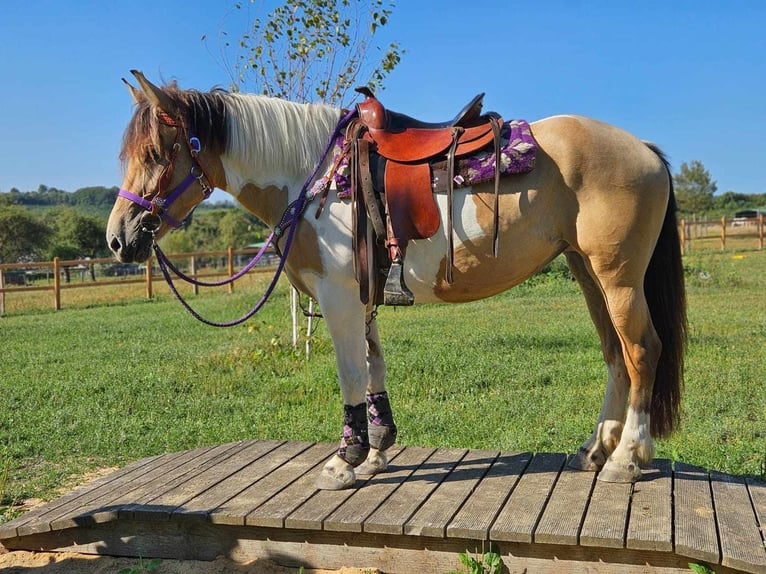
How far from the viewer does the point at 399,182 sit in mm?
3191

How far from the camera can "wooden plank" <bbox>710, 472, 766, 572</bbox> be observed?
8.23 feet

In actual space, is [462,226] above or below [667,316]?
above

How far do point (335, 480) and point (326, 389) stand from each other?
3.30 m

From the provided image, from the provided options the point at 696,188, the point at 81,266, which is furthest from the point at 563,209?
the point at 696,188

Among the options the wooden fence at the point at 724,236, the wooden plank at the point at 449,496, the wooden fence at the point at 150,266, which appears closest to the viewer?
the wooden plank at the point at 449,496

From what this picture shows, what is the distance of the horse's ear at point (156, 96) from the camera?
9.95 feet

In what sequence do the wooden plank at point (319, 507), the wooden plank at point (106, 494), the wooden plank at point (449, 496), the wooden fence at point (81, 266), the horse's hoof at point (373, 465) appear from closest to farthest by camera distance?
the wooden plank at point (449, 496) < the wooden plank at point (319, 507) < the wooden plank at point (106, 494) < the horse's hoof at point (373, 465) < the wooden fence at point (81, 266)

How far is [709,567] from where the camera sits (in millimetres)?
2602

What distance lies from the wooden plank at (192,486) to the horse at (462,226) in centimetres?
67

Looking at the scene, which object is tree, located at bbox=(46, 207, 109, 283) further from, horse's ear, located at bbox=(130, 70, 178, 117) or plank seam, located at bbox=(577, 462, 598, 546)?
plank seam, located at bbox=(577, 462, 598, 546)

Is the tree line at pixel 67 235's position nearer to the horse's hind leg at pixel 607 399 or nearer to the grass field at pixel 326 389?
the grass field at pixel 326 389

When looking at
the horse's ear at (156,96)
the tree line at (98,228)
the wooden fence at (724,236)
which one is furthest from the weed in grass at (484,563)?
the tree line at (98,228)

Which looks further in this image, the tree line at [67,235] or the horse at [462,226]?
the tree line at [67,235]

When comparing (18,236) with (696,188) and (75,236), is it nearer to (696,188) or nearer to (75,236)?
(75,236)
